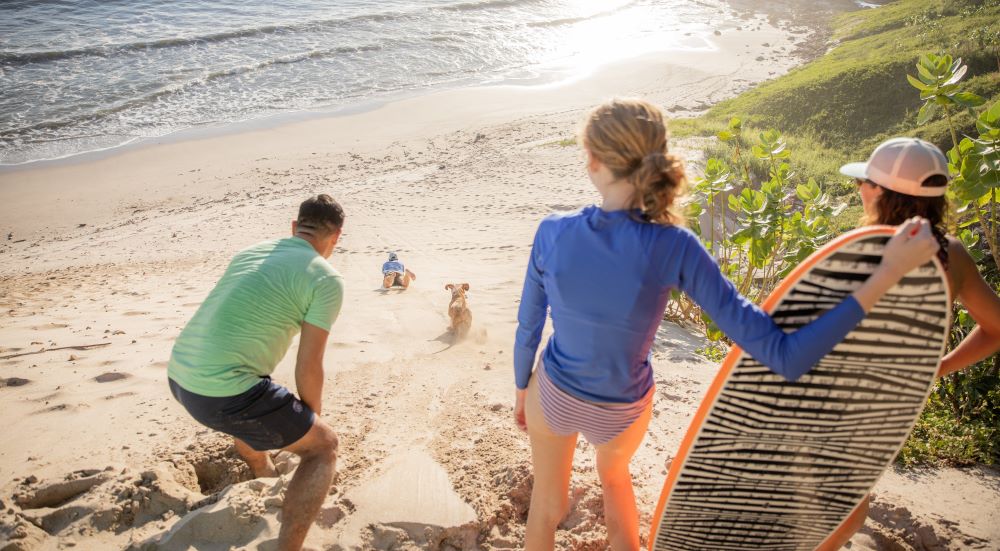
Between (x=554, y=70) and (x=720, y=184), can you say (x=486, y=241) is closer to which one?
(x=720, y=184)

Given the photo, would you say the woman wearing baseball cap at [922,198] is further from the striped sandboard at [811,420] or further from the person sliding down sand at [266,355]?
the person sliding down sand at [266,355]

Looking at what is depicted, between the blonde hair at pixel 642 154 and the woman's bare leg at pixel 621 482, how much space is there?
2.32 feet

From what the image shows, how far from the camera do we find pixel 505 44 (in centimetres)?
2077

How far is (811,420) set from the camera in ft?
6.94

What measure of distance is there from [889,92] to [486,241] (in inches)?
316

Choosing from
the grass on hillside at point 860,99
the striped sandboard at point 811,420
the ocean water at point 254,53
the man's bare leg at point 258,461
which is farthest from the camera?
the ocean water at point 254,53

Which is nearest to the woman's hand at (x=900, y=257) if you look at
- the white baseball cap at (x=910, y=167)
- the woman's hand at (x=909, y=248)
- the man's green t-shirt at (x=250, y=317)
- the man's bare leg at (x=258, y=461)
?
the woman's hand at (x=909, y=248)

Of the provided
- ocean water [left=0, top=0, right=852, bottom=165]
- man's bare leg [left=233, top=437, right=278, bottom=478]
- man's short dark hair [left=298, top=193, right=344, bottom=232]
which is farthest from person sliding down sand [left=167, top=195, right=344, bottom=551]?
ocean water [left=0, top=0, right=852, bottom=165]

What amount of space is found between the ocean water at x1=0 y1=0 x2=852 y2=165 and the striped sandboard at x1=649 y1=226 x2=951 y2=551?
43.7 feet

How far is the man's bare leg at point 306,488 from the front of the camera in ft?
8.55

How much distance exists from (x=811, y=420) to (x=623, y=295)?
802 mm

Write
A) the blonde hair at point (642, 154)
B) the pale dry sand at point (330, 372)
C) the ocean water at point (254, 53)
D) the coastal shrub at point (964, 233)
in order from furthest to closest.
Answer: the ocean water at point (254, 53), the coastal shrub at point (964, 233), the pale dry sand at point (330, 372), the blonde hair at point (642, 154)

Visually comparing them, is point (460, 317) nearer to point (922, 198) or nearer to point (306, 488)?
point (306, 488)

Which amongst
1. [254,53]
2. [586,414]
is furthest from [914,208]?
[254,53]
